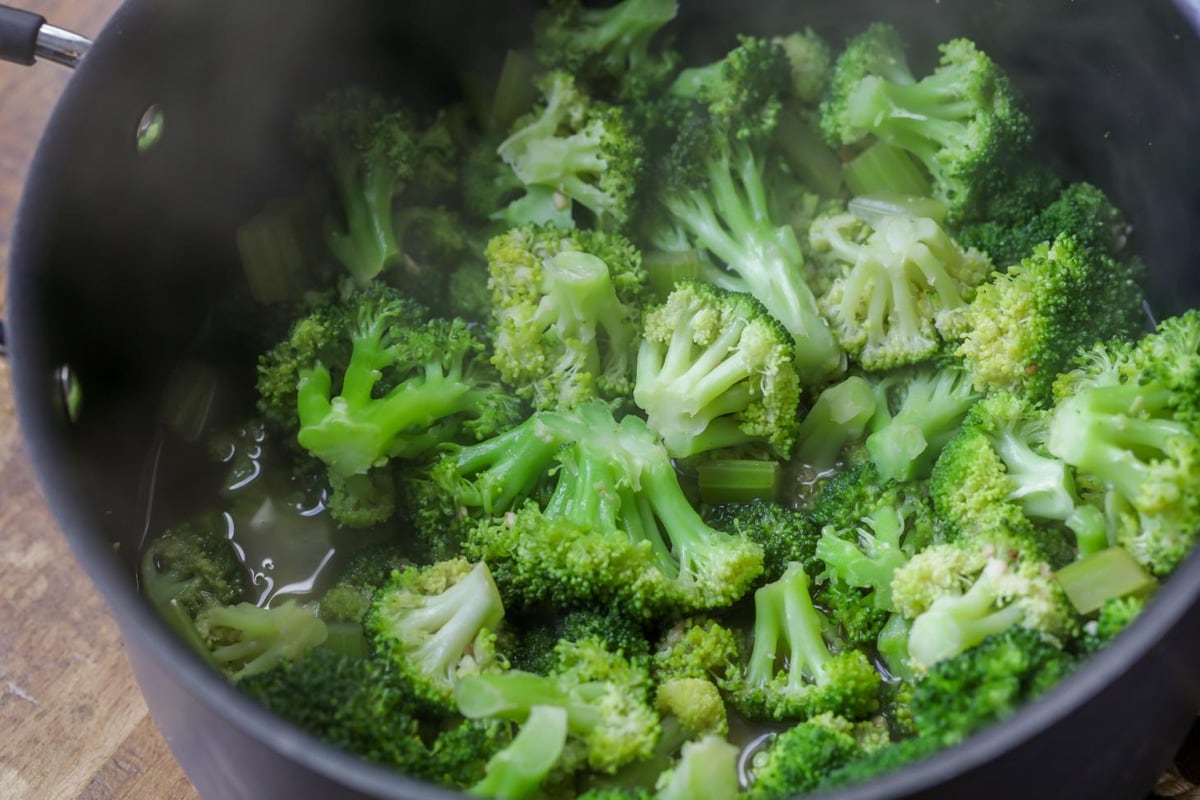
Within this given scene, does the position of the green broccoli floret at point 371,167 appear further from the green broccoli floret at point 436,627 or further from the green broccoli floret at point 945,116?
the green broccoli floret at point 945,116

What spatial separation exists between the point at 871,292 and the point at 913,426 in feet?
0.86

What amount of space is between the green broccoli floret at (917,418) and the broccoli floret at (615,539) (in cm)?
27

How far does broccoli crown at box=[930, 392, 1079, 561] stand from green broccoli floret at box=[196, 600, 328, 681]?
0.98 meters

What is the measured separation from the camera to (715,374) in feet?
6.31

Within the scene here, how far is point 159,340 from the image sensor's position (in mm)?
2176

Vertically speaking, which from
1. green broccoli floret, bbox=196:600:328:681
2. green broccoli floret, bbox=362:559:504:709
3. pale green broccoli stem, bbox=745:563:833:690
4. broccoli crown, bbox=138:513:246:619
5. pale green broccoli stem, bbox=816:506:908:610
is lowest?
broccoli crown, bbox=138:513:246:619

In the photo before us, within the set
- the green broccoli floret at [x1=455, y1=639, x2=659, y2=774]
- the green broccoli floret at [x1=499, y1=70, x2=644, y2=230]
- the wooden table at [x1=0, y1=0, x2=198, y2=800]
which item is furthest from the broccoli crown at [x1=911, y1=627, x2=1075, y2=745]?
the wooden table at [x1=0, y1=0, x2=198, y2=800]

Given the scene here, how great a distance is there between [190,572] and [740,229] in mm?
1136

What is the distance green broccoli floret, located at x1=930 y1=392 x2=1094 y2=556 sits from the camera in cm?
173

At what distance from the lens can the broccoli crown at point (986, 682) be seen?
1.41 metres

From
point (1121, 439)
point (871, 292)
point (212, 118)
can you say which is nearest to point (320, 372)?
point (212, 118)

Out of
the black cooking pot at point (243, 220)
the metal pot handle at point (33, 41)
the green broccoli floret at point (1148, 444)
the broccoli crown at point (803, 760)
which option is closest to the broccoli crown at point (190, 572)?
the black cooking pot at point (243, 220)

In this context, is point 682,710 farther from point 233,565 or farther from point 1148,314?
point 1148,314

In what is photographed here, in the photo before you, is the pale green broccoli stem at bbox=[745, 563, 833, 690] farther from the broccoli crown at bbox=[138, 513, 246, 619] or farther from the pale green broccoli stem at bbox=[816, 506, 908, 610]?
the broccoli crown at bbox=[138, 513, 246, 619]
